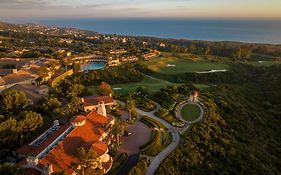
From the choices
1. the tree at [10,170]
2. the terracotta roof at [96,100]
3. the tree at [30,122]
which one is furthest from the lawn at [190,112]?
the tree at [10,170]

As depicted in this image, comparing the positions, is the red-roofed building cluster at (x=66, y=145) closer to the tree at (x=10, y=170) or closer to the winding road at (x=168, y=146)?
the tree at (x=10, y=170)

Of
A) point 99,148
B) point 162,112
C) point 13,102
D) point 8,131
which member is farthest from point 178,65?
point 8,131

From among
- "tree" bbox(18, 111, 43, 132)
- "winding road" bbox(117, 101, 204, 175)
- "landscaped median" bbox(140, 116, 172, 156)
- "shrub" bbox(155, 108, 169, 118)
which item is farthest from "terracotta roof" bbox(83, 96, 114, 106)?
"tree" bbox(18, 111, 43, 132)

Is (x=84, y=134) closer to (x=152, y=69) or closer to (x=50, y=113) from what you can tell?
(x=50, y=113)

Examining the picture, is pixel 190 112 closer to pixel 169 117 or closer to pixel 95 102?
pixel 169 117

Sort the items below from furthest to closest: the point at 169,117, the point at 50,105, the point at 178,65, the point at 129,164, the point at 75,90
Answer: the point at 178,65, the point at 75,90, the point at 169,117, the point at 50,105, the point at 129,164

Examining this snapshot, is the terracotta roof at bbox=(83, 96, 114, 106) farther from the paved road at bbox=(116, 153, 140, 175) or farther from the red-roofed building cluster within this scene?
the paved road at bbox=(116, 153, 140, 175)
